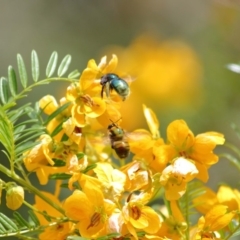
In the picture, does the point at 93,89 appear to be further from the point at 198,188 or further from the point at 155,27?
the point at 155,27

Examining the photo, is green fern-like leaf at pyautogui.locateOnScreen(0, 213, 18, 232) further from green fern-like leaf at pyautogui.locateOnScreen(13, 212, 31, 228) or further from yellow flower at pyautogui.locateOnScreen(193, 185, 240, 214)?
yellow flower at pyautogui.locateOnScreen(193, 185, 240, 214)

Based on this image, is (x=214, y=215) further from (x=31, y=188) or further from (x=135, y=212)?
(x=31, y=188)

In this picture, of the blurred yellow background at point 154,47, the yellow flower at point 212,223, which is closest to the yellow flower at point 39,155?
the yellow flower at point 212,223

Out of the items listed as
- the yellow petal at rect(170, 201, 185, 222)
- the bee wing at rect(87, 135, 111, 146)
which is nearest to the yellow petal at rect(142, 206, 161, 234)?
the yellow petal at rect(170, 201, 185, 222)

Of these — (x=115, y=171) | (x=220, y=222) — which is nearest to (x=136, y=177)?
(x=115, y=171)

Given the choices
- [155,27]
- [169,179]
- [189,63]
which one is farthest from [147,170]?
[155,27]

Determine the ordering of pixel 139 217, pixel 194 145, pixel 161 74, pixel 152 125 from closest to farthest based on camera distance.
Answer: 1. pixel 139 217
2. pixel 194 145
3. pixel 152 125
4. pixel 161 74

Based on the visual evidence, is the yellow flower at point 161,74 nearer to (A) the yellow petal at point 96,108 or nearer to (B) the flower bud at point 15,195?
(A) the yellow petal at point 96,108
